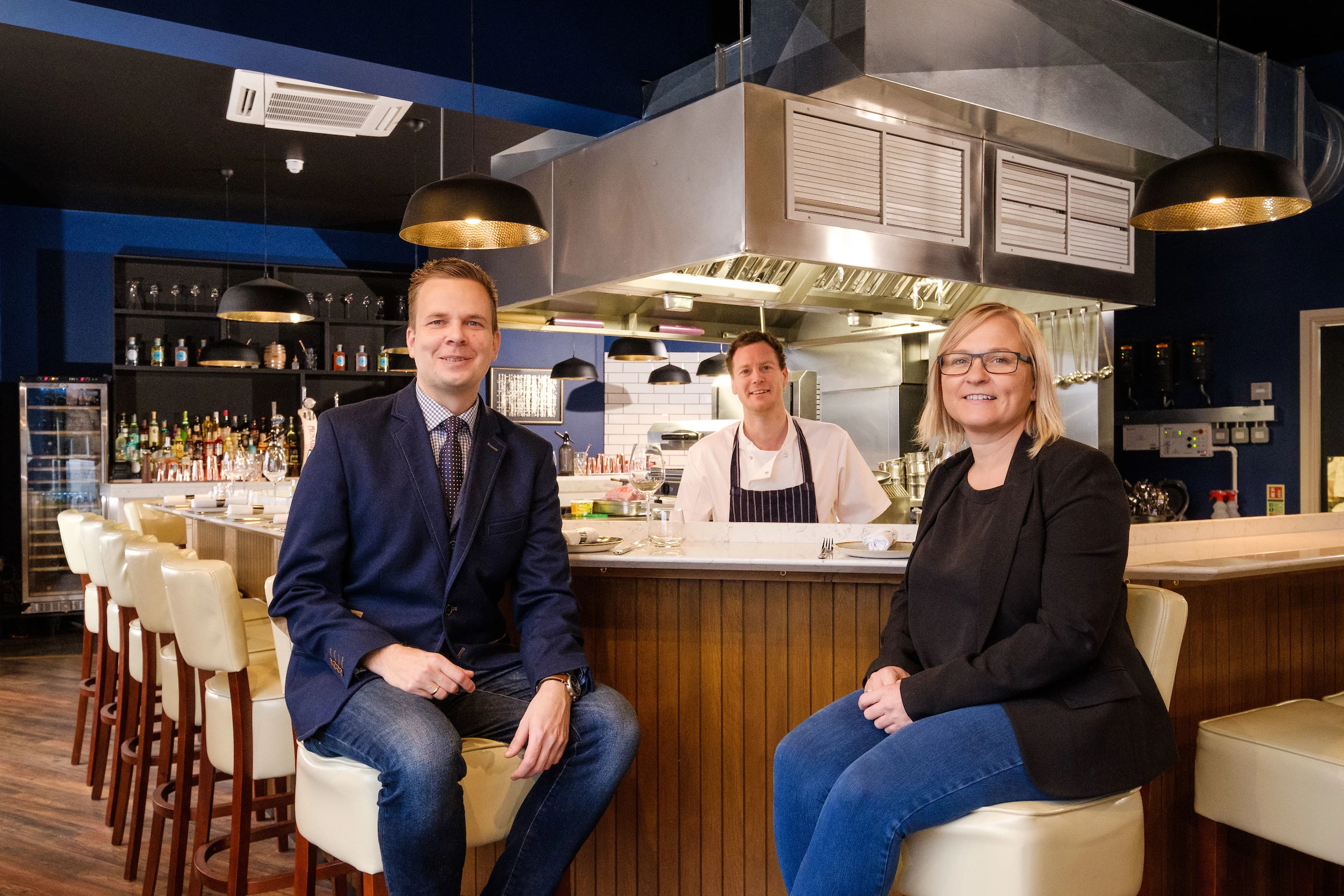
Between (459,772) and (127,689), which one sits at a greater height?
(459,772)

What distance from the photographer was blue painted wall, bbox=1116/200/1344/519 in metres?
5.96

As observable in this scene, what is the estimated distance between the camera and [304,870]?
1.91m

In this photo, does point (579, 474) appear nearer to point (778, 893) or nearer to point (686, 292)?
point (686, 292)

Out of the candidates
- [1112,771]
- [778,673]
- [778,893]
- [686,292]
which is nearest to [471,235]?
[686,292]

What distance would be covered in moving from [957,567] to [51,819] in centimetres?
351

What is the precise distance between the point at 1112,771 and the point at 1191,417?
5.60 metres

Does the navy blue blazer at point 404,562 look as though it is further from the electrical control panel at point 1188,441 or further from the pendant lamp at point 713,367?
the pendant lamp at point 713,367

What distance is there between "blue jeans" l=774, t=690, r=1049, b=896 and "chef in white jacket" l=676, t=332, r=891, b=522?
2.00 m

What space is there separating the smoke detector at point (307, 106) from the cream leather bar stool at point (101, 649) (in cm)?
233

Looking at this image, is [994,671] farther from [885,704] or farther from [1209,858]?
[1209,858]

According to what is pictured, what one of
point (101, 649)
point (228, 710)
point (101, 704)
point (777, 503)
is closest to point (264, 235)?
point (101, 649)

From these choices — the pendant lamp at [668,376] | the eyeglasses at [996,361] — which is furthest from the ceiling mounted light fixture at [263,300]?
the pendant lamp at [668,376]

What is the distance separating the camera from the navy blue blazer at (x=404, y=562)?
190 cm

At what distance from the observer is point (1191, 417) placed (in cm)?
643
